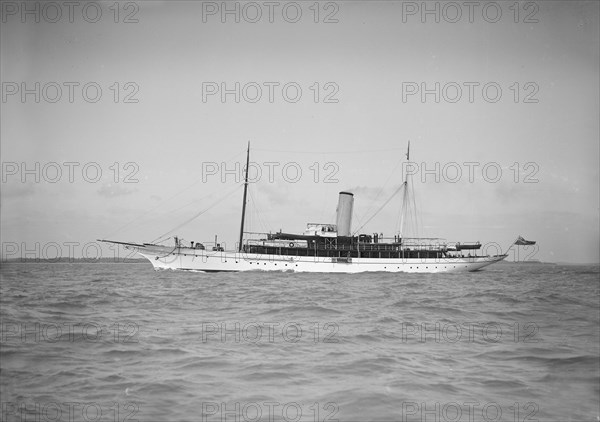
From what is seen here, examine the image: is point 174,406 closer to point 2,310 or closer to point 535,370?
point 535,370

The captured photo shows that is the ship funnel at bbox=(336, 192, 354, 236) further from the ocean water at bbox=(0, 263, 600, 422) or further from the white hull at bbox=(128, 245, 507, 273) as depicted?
the ocean water at bbox=(0, 263, 600, 422)

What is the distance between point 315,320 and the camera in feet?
40.1

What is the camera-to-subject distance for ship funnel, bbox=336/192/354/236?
53.8 meters

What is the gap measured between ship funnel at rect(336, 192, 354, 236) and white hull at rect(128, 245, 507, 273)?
5860mm

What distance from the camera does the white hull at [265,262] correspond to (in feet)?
150

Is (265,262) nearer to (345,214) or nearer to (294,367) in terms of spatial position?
(345,214)

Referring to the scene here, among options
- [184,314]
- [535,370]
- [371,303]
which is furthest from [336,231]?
[535,370]

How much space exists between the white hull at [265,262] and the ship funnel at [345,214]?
586cm

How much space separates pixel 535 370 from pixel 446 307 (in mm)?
7939

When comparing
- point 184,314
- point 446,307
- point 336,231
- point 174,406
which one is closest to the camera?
point 174,406

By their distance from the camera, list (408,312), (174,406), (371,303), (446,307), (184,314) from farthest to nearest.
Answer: (371,303), (446,307), (408,312), (184,314), (174,406)

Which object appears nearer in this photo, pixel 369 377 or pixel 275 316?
pixel 369 377

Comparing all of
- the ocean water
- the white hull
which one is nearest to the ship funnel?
the white hull

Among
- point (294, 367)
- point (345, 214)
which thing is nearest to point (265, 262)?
point (345, 214)
